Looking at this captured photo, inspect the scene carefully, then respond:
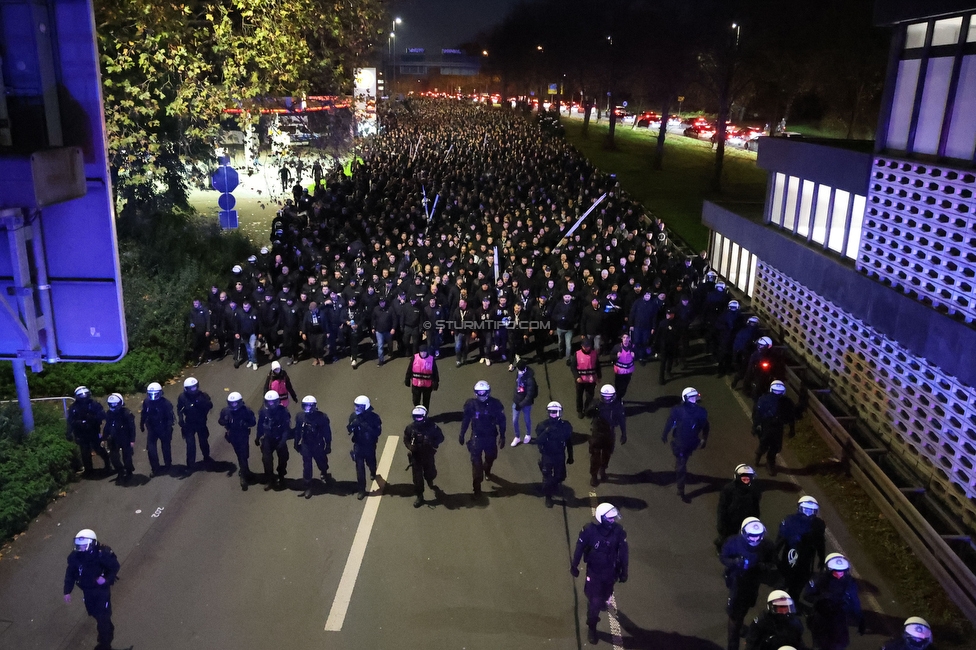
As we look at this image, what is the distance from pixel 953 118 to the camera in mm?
10672

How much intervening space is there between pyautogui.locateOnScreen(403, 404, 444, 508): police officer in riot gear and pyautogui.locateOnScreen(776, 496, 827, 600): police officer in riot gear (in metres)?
4.21

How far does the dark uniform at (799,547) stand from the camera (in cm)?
751

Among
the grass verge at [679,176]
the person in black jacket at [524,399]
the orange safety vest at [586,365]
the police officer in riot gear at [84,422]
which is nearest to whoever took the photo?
the police officer in riot gear at [84,422]

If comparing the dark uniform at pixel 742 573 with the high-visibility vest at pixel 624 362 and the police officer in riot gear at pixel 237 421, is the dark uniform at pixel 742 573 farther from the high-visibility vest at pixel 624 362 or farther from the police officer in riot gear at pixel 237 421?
the police officer in riot gear at pixel 237 421

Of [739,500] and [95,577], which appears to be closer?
[95,577]

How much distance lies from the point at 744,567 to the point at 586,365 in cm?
534

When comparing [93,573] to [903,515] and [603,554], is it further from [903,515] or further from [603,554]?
[903,515]

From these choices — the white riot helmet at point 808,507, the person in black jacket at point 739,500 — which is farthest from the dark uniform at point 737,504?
the white riot helmet at point 808,507

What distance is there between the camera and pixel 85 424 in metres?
10.0

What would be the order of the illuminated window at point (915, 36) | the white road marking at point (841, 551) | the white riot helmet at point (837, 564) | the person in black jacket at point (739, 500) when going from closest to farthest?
1. the white riot helmet at point (837, 564)
2. the white road marking at point (841, 551)
3. the person in black jacket at point (739, 500)
4. the illuminated window at point (915, 36)

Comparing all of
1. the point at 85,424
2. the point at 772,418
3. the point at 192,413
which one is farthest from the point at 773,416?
the point at 85,424

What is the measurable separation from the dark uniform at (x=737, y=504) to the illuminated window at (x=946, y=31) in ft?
25.0

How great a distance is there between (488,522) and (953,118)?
881cm

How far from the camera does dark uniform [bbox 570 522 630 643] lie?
7.05 metres
